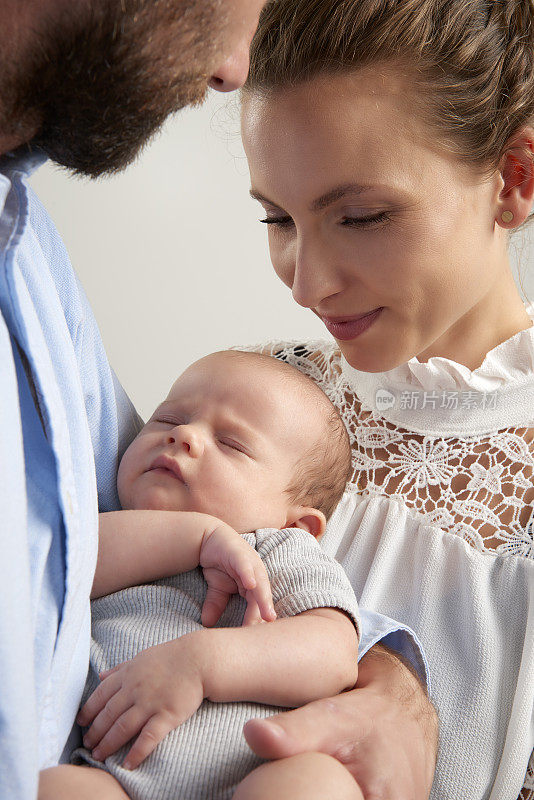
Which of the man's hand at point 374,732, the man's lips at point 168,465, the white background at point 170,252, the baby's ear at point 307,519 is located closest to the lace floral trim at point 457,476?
the baby's ear at point 307,519

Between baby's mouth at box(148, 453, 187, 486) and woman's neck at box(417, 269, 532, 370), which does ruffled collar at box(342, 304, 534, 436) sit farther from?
baby's mouth at box(148, 453, 187, 486)

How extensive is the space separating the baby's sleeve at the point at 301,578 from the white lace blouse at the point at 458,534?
10.5 inches

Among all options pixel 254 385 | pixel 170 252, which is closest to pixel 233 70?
pixel 254 385

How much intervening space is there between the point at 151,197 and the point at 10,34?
1907mm

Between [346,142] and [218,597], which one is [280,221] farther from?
[218,597]

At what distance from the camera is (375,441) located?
4.71 ft

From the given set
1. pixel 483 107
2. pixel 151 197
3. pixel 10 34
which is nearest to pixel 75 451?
pixel 10 34

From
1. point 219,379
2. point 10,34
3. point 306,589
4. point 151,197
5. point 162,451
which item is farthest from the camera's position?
point 151,197

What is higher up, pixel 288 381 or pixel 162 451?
pixel 288 381

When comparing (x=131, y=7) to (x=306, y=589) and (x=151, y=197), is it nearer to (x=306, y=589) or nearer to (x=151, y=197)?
(x=306, y=589)

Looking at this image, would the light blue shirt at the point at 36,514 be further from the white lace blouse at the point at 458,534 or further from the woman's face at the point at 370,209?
the white lace blouse at the point at 458,534

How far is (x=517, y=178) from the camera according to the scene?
4.20 feet

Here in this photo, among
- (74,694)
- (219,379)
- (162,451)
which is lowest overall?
(74,694)

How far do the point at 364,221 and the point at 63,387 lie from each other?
1.88 feet
